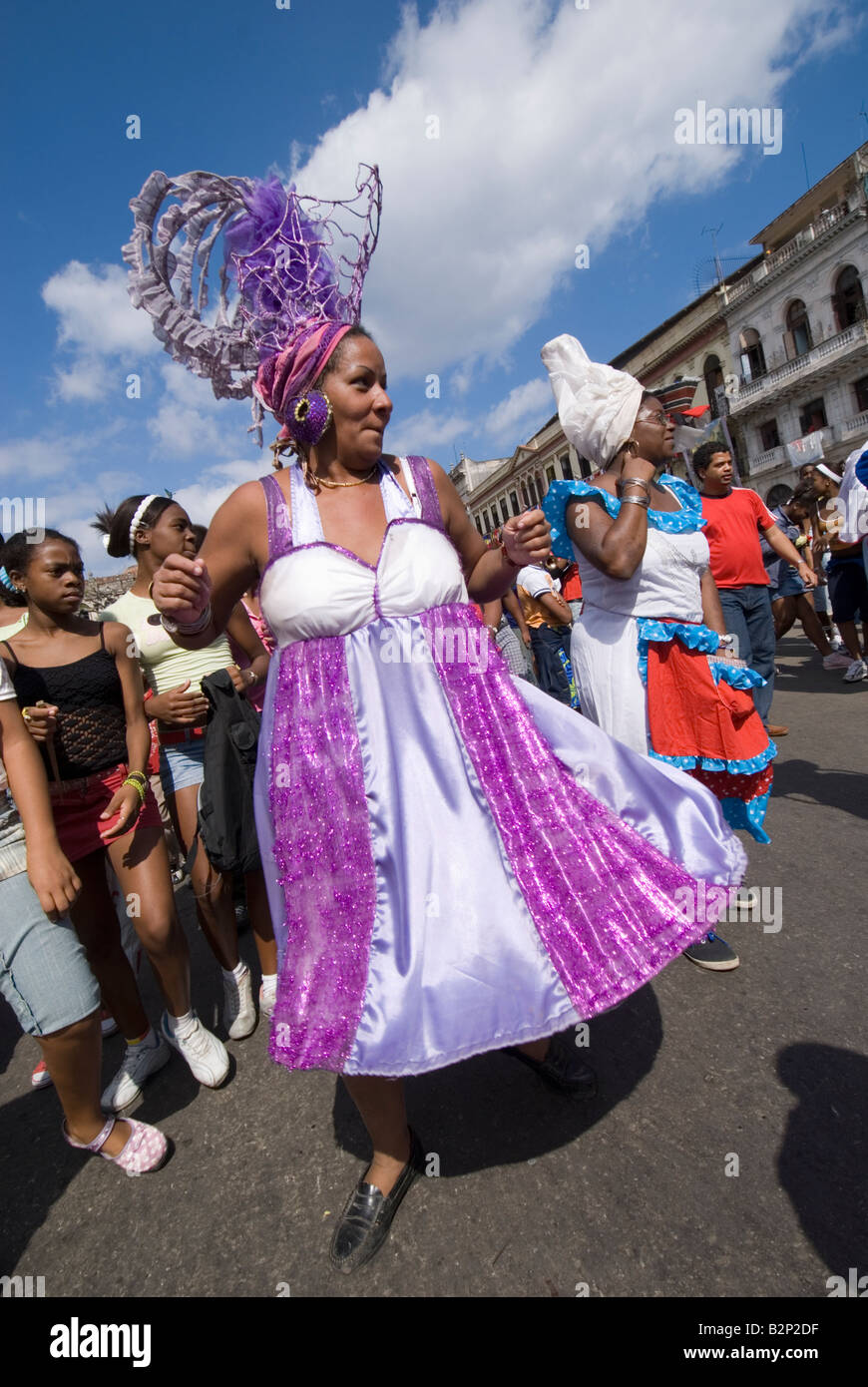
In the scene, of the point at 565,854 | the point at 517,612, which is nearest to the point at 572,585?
the point at 517,612

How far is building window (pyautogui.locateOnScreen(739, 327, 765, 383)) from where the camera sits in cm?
2897

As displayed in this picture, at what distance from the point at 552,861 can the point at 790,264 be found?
106 ft

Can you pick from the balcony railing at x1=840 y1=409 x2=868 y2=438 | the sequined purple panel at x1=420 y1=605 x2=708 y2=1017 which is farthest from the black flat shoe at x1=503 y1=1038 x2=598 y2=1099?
the balcony railing at x1=840 y1=409 x2=868 y2=438

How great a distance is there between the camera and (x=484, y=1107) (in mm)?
2025

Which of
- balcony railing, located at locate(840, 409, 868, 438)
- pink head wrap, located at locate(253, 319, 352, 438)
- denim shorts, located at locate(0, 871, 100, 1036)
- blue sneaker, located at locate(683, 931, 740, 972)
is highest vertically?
balcony railing, located at locate(840, 409, 868, 438)

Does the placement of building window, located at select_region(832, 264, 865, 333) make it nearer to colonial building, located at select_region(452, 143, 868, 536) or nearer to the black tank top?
colonial building, located at select_region(452, 143, 868, 536)

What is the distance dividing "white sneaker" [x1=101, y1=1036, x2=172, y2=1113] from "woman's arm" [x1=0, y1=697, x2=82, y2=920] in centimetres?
98

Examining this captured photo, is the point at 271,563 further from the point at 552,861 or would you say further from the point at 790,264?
the point at 790,264

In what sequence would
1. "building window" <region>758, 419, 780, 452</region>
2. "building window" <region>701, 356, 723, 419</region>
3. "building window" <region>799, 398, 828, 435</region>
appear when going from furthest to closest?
1. "building window" <region>701, 356, 723, 419</region>
2. "building window" <region>758, 419, 780, 452</region>
3. "building window" <region>799, 398, 828, 435</region>

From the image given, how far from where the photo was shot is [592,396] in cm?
246

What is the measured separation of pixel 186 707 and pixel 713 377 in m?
34.1

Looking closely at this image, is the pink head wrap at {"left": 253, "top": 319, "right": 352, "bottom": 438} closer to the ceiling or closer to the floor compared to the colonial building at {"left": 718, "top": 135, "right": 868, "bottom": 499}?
closer to the floor

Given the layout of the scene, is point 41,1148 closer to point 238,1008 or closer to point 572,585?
point 238,1008
